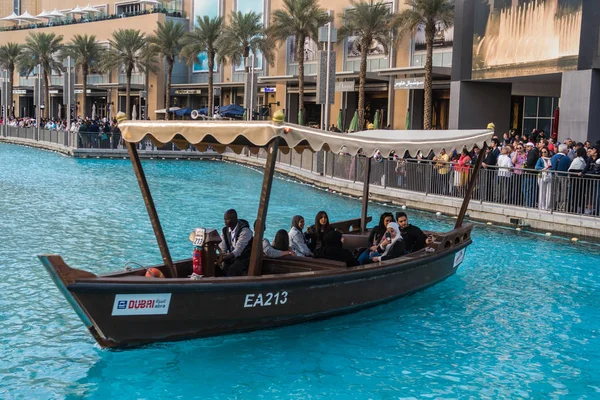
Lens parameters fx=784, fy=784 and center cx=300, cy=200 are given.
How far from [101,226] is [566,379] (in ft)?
44.5

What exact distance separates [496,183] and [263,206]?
12.8m

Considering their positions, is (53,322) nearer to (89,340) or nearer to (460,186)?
(89,340)

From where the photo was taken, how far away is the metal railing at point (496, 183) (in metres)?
19.1

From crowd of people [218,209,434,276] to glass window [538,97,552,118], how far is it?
96.5ft

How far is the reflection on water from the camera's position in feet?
85.0

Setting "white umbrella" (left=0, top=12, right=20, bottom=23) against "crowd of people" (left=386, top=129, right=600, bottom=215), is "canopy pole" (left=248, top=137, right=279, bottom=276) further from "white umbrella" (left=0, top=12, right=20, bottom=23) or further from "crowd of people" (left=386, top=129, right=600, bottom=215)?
"white umbrella" (left=0, top=12, right=20, bottom=23)

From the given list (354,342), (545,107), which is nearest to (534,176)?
(354,342)

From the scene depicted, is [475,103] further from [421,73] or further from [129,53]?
[129,53]

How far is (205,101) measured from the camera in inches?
2896

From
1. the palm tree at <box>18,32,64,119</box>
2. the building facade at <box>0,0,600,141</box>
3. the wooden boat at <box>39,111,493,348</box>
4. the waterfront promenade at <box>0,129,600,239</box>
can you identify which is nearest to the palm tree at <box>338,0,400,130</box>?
the building facade at <box>0,0,600,141</box>

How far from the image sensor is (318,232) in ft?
43.3

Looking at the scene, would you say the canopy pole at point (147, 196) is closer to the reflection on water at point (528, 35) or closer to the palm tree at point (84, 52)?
the reflection on water at point (528, 35)

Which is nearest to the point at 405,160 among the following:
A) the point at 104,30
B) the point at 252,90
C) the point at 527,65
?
A: the point at 527,65

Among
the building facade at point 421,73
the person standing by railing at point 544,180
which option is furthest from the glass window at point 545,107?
the person standing by railing at point 544,180
